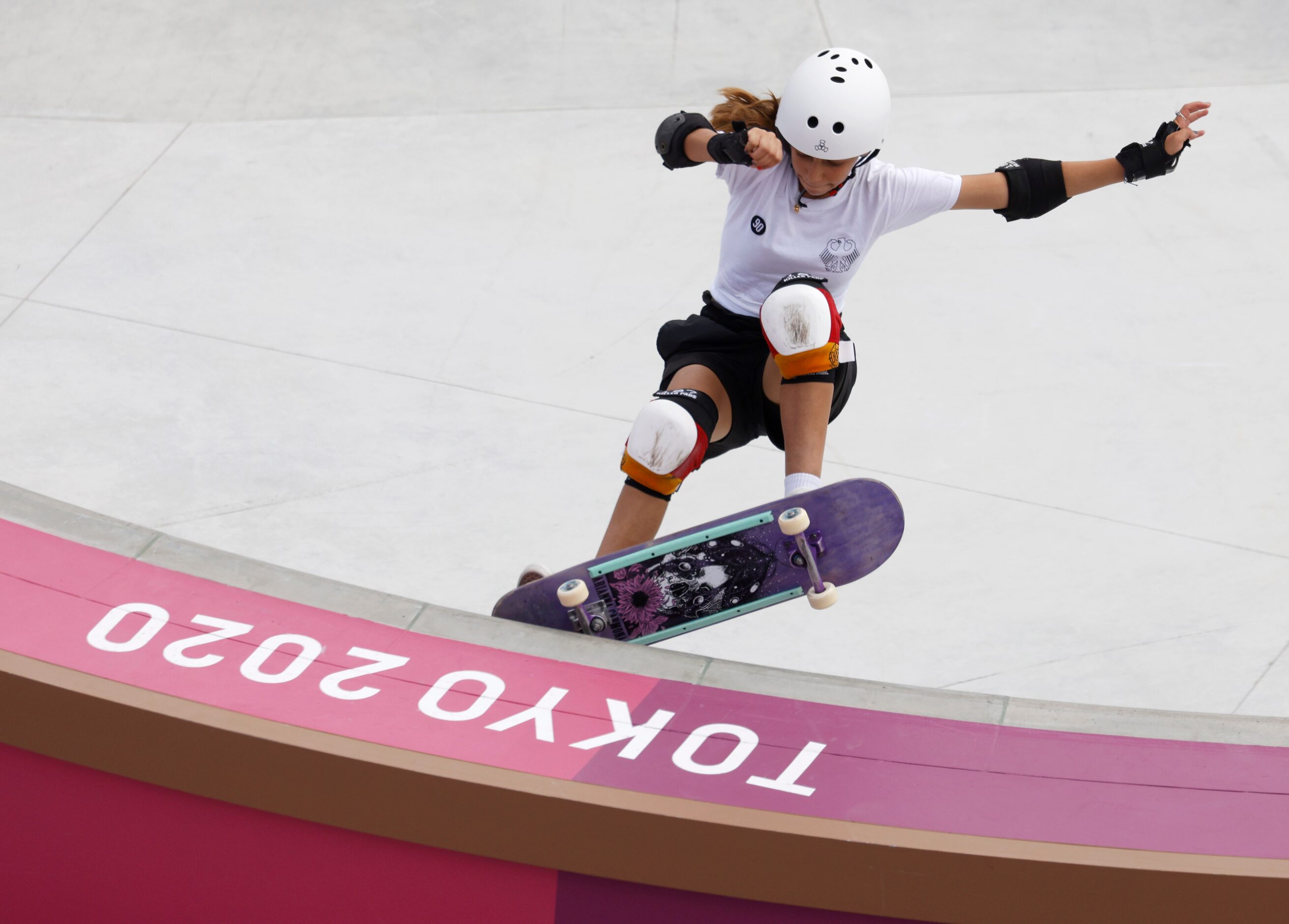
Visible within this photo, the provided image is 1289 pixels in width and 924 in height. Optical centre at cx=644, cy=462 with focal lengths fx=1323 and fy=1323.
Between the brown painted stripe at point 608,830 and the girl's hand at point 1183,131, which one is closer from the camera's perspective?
the brown painted stripe at point 608,830

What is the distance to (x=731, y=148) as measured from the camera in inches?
128

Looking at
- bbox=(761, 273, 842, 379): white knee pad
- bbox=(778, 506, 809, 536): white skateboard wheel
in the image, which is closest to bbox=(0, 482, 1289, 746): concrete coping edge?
bbox=(778, 506, 809, 536): white skateboard wheel

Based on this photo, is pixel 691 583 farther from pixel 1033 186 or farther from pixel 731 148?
pixel 1033 186

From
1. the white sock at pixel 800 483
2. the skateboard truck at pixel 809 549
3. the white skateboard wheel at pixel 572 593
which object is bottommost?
the white skateboard wheel at pixel 572 593

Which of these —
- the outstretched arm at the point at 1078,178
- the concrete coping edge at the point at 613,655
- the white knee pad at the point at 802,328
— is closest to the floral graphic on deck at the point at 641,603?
the concrete coping edge at the point at 613,655

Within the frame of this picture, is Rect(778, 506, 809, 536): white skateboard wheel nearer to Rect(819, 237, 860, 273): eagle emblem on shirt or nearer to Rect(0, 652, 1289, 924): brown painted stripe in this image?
Rect(819, 237, 860, 273): eagle emblem on shirt

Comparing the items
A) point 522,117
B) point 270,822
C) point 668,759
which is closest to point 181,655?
point 270,822

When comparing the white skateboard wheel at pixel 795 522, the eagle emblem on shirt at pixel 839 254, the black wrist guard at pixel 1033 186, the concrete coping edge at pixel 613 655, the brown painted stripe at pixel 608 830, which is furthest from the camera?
the black wrist guard at pixel 1033 186

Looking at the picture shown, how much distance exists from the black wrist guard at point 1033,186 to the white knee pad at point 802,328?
26.7 inches

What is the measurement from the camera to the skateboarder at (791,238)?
10.8 ft

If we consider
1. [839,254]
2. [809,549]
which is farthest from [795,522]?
[839,254]

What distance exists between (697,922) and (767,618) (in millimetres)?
2107

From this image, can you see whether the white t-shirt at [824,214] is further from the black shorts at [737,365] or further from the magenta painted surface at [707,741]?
the magenta painted surface at [707,741]

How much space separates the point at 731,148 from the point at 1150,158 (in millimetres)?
1179
